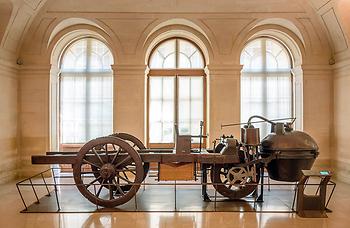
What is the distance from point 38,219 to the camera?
6.27m

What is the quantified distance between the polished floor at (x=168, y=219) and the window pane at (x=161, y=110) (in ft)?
17.8

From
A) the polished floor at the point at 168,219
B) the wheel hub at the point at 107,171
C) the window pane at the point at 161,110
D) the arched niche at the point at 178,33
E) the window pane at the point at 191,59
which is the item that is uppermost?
the arched niche at the point at 178,33

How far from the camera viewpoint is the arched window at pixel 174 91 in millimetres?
11898

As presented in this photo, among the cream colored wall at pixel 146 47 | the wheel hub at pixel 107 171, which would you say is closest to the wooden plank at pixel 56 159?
the wheel hub at pixel 107 171

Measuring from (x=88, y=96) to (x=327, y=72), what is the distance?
284 inches

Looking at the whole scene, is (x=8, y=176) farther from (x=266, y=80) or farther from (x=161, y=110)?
(x=266, y=80)

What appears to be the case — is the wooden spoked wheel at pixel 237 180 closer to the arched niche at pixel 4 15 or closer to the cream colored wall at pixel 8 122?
the cream colored wall at pixel 8 122

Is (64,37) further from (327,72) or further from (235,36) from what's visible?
(327,72)

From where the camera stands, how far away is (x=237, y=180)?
284 inches

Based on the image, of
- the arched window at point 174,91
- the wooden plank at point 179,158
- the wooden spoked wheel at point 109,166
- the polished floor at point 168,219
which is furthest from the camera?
the arched window at point 174,91

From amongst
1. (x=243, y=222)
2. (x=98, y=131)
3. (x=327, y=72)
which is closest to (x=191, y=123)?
(x=98, y=131)

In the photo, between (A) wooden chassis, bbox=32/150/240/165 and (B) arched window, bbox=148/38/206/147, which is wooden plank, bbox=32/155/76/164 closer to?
(A) wooden chassis, bbox=32/150/240/165

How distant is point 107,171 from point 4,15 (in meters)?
5.16

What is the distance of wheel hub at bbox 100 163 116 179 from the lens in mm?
6930
